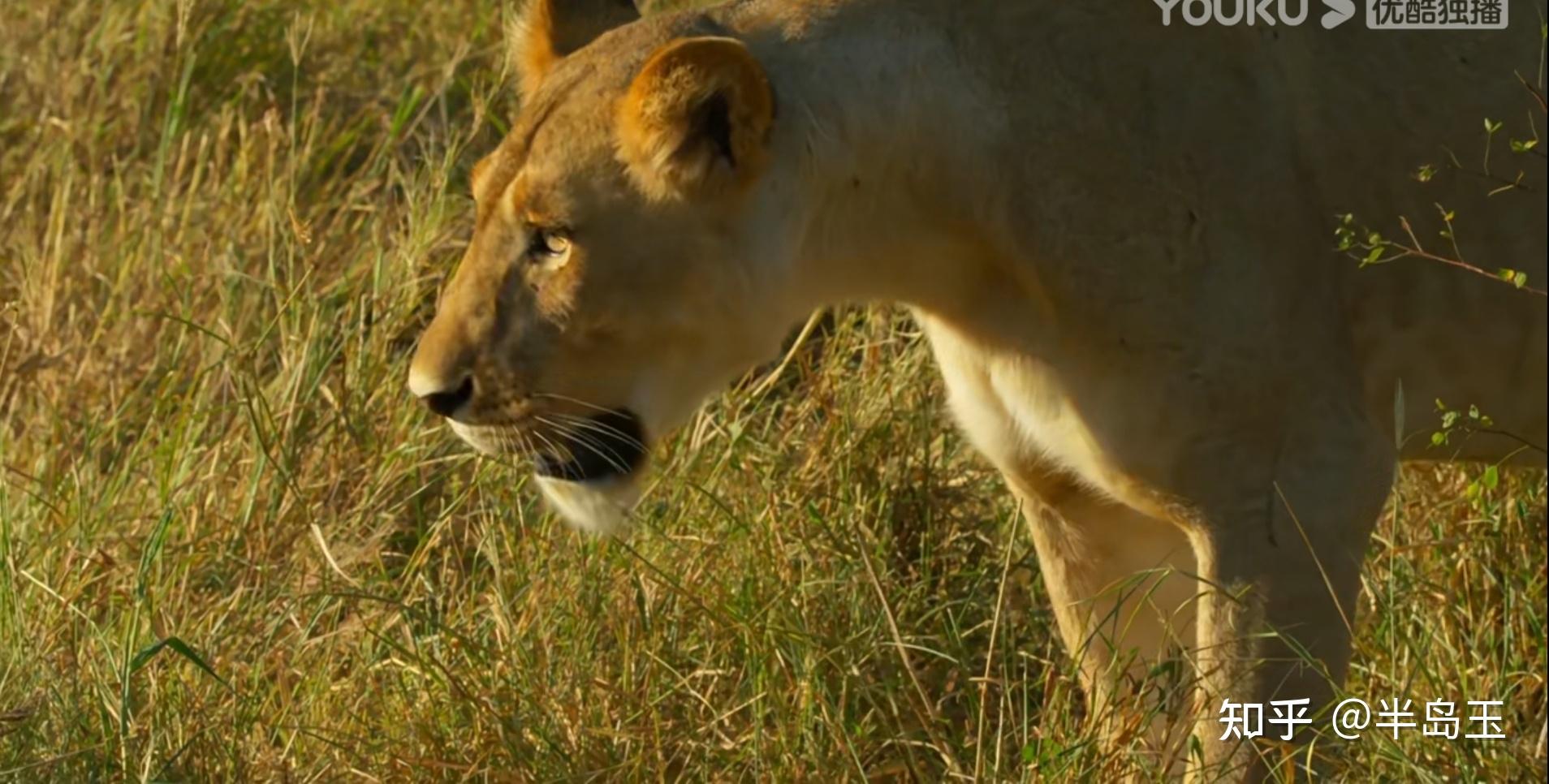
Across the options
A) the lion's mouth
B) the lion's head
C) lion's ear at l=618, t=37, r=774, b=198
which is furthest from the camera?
the lion's mouth

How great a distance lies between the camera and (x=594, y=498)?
10.1 ft

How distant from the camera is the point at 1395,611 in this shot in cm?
346

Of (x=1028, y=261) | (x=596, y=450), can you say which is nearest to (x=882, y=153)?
(x=1028, y=261)

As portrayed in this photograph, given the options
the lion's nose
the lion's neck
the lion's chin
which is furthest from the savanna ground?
the lion's neck

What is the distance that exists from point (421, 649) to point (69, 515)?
2.23 ft

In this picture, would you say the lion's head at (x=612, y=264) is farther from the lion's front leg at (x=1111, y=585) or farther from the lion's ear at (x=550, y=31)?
the lion's front leg at (x=1111, y=585)

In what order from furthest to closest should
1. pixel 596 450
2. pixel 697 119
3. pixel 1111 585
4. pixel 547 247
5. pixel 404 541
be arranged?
pixel 404 541, pixel 1111 585, pixel 596 450, pixel 547 247, pixel 697 119

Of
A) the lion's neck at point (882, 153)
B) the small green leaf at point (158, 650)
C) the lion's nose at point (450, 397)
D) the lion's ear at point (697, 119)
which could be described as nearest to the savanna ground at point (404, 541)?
the small green leaf at point (158, 650)

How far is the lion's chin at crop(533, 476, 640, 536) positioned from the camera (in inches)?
120

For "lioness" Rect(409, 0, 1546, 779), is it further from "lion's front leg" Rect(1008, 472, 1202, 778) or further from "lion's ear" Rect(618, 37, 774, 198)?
"lion's front leg" Rect(1008, 472, 1202, 778)
